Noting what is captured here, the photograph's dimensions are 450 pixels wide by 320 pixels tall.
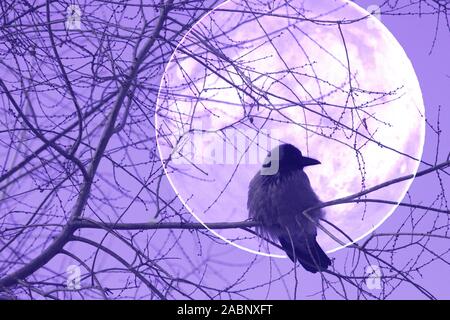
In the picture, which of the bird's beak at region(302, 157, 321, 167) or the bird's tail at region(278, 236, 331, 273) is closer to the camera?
the bird's tail at region(278, 236, 331, 273)

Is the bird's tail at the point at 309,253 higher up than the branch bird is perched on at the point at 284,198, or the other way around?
the branch bird is perched on at the point at 284,198

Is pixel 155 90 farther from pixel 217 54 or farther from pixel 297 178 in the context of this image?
pixel 297 178

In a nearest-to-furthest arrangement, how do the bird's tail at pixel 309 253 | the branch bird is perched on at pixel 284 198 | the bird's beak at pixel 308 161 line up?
1. the bird's tail at pixel 309 253
2. the branch bird is perched on at pixel 284 198
3. the bird's beak at pixel 308 161

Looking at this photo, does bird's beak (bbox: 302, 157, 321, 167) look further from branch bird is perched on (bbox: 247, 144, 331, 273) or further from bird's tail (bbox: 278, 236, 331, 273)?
bird's tail (bbox: 278, 236, 331, 273)

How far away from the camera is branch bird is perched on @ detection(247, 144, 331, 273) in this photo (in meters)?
5.24

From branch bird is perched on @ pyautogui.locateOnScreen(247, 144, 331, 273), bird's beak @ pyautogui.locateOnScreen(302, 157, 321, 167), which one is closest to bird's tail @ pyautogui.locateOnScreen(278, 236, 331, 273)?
branch bird is perched on @ pyautogui.locateOnScreen(247, 144, 331, 273)

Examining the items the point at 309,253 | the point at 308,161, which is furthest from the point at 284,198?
the point at 309,253

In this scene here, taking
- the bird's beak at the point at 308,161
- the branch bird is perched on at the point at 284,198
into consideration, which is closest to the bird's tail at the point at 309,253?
the branch bird is perched on at the point at 284,198

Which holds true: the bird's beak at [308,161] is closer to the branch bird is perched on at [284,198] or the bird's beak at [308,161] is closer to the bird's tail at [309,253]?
the branch bird is perched on at [284,198]

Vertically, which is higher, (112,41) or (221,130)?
(112,41)

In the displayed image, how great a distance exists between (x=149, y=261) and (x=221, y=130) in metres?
0.86

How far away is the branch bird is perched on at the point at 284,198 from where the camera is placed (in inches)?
206
